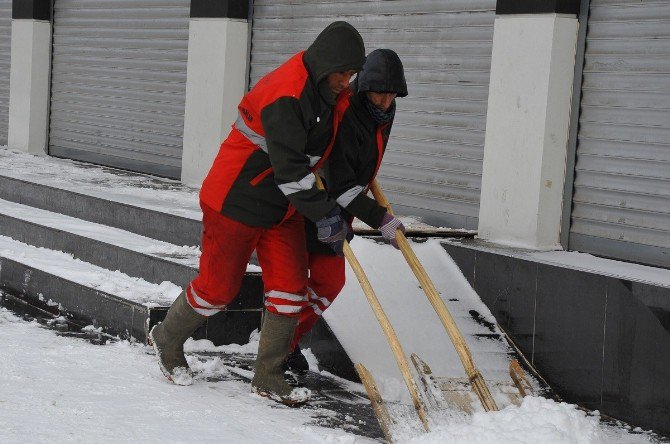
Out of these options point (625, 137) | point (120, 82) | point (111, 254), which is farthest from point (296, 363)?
point (120, 82)

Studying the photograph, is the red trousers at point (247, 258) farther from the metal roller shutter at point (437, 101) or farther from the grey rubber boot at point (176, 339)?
the metal roller shutter at point (437, 101)

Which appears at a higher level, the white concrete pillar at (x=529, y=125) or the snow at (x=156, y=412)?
the white concrete pillar at (x=529, y=125)

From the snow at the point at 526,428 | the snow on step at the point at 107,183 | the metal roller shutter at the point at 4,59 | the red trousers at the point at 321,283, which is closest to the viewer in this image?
the snow at the point at 526,428

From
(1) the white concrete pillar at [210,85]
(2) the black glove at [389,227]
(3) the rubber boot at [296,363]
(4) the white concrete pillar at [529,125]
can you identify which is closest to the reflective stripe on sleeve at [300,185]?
(2) the black glove at [389,227]

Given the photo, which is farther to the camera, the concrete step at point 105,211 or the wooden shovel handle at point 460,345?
the concrete step at point 105,211

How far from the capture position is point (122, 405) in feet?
17.1

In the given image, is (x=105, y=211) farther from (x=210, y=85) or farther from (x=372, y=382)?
(x=372, y=382)

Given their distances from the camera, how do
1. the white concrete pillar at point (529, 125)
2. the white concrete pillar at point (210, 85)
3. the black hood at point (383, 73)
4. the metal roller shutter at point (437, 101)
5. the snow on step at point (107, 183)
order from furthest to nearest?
1. the white concrete pillar at point (210, 85)
2. the snow on step at point (107, 183)
3. the metal roller shutter at point (437, 101)
4. the white concrete pillar at point (529, 125)
5. the black hood at point (383, 73)

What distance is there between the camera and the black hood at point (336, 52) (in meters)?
5.09

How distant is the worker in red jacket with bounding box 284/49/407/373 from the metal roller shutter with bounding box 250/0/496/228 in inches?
101

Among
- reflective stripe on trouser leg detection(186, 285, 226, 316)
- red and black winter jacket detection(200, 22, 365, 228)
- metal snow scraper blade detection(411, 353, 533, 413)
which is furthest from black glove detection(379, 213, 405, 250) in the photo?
reflective stripe on trouser leg detection(186, 285, 226, 316)

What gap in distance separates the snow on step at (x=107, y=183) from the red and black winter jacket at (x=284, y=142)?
284 cm

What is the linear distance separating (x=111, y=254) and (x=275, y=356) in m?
2.64

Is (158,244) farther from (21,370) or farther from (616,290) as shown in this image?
(616,290)
